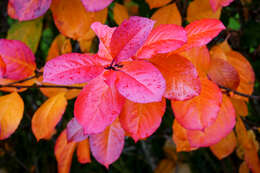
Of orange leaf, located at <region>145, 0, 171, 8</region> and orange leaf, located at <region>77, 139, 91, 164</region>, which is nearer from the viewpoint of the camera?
orange leaf, located at <region>145, 0, 171, 8</region>

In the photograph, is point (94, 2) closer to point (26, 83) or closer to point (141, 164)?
point (26, 83)

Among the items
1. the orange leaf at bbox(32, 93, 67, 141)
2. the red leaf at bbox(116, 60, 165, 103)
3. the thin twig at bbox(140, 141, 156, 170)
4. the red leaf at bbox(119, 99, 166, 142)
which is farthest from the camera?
the thin twig at bbox(140, 141, 156, 170)

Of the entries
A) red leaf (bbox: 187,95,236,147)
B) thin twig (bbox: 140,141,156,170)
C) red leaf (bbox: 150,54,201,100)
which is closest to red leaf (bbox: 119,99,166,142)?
red leaf (bbox: 150,54,201,100)

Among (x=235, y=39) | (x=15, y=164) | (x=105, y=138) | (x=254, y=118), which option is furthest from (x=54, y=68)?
(x=15, y=164)

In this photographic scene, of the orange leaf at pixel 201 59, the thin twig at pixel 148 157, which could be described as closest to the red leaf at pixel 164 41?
the orange leaf at pixel 201 59

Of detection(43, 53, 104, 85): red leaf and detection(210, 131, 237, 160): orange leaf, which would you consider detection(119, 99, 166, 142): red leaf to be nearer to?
detection(43, 53, 104, 85): red leaf
